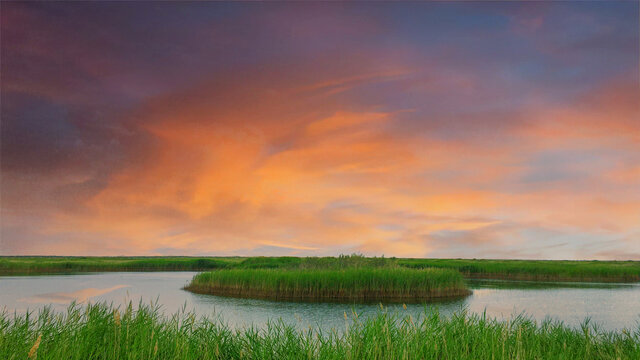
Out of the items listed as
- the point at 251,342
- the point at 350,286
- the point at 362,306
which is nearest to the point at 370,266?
the point at 350,286

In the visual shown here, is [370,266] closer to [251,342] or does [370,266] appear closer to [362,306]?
[362,306]

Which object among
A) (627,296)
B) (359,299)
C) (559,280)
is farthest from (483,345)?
(559,280)

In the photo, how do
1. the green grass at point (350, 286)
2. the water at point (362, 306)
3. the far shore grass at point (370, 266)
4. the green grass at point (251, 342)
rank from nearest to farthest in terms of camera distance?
the green grass at point (251, 342), the water at point (362, 306), the green grass at point (350, 286), the far shore grass at point (370, 266)

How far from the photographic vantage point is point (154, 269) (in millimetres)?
69688

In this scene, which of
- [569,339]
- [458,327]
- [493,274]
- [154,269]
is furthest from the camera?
[154,269]

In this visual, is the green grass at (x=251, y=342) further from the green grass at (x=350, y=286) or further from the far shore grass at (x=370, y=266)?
the far shore grass at (x=370, y=266)

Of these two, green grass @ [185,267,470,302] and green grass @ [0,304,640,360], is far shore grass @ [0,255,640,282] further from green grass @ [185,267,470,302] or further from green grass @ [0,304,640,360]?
green grass @ [0,304,640,360]

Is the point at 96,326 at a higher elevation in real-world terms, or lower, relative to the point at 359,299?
higher

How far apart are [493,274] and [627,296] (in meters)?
22.4

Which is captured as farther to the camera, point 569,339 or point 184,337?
point 569,339

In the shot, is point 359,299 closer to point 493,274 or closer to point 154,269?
point 493,274

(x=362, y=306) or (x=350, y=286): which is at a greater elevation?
(x=350, y=286)

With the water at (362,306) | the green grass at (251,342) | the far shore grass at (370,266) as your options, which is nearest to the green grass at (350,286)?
the water at (362,306)

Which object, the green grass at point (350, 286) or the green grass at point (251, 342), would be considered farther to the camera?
the green grass at point (350, 286)
